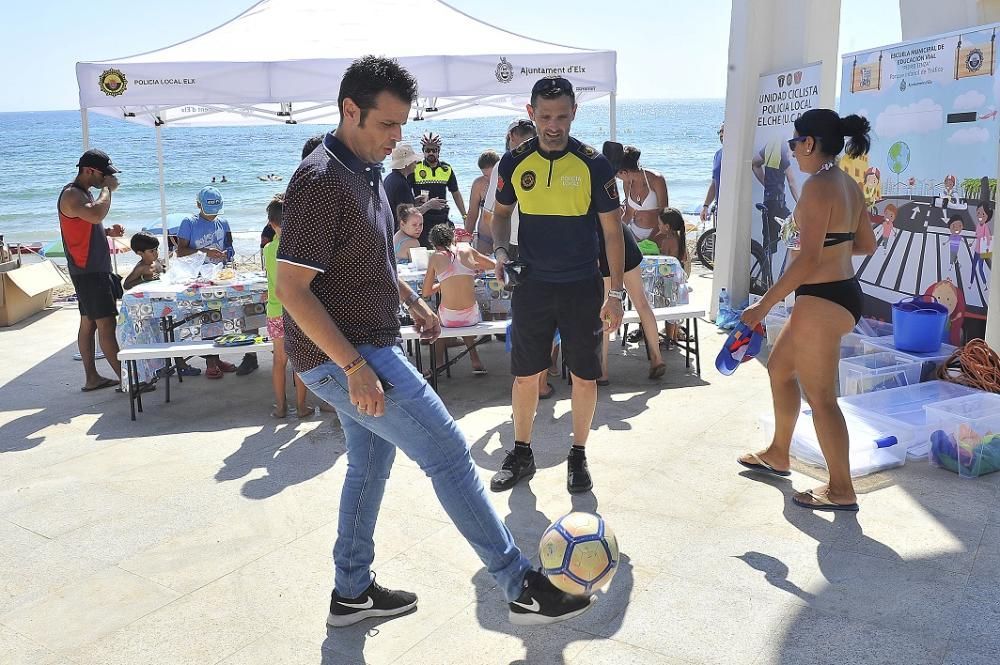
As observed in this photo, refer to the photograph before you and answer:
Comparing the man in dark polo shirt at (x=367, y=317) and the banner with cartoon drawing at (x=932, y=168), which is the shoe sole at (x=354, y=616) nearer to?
the man in dark polo shirt at (x=367, y=317)

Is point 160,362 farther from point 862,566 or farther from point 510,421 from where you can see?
point 862,566

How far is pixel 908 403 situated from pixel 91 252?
222 inches

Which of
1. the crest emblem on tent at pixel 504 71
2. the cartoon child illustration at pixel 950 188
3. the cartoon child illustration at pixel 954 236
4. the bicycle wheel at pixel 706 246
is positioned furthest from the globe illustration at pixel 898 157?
the bicycle wheel at pixel 706 246

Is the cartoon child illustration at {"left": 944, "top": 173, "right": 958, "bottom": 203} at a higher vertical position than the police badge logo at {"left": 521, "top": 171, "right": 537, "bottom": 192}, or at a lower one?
lower

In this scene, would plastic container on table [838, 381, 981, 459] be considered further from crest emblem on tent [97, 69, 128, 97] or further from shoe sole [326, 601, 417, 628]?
crest emblem on tent [97, 69, 128, 97]

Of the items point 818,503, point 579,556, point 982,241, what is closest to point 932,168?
point 982,241

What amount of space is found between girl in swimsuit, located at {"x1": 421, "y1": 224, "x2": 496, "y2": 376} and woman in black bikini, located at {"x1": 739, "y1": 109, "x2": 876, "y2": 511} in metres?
2.64

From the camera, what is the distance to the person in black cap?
20.6 feet

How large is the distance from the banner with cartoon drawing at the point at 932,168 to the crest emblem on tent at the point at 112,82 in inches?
230

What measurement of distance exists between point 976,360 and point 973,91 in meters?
1.73

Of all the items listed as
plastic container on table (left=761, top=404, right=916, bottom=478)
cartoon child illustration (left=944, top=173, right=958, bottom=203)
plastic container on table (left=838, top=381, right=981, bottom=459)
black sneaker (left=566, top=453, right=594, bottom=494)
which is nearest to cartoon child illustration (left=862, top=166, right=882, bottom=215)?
cartoon child illustration (left=944, top=173, right=958, bottom=203)

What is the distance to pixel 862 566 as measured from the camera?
339 centimetres

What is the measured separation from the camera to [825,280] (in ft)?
12.3

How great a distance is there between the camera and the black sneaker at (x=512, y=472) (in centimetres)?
430
